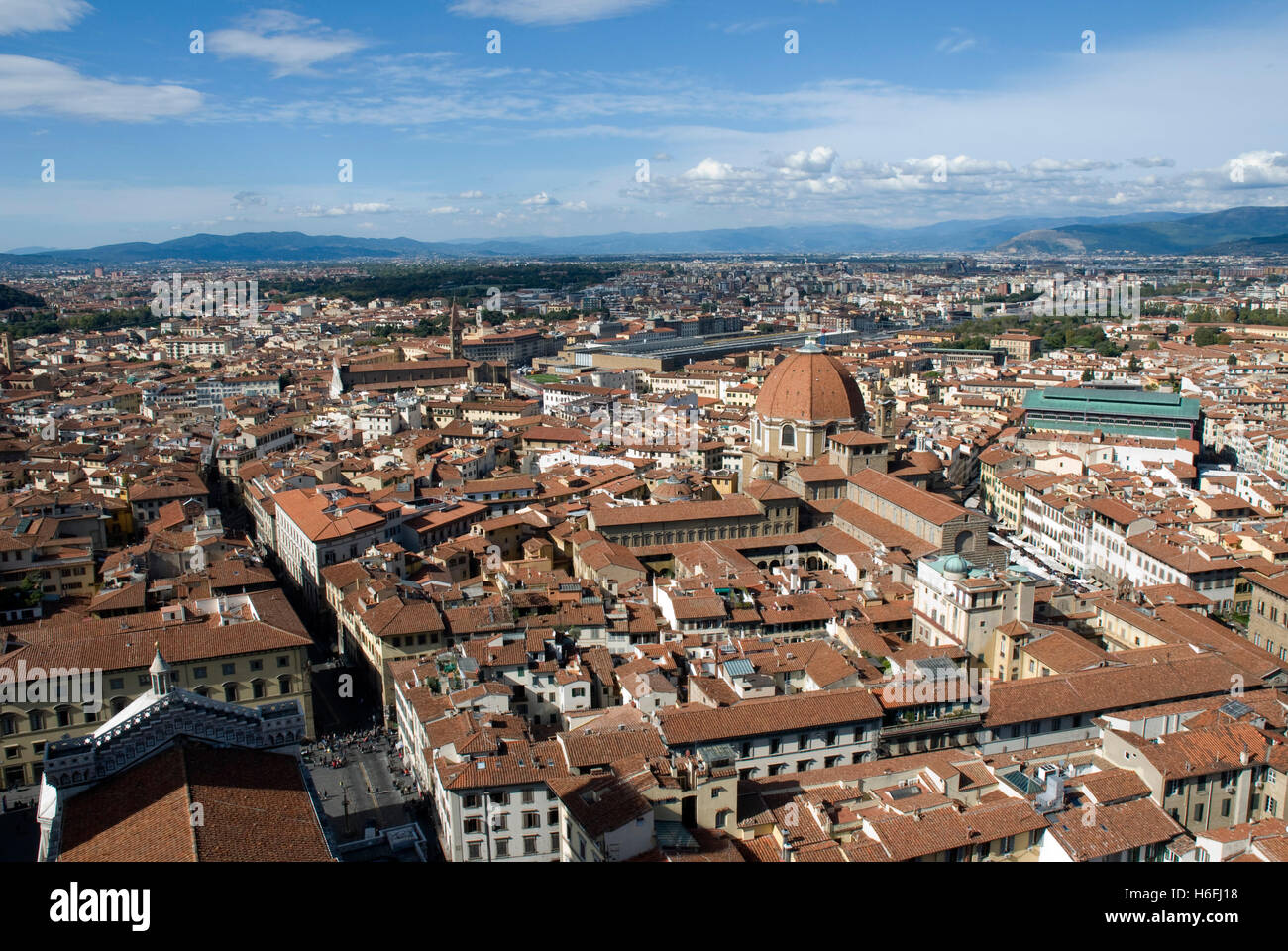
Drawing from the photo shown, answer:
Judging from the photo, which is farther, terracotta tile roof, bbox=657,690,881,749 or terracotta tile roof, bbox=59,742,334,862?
terracotta tile roof, bbox=657,690,881,749

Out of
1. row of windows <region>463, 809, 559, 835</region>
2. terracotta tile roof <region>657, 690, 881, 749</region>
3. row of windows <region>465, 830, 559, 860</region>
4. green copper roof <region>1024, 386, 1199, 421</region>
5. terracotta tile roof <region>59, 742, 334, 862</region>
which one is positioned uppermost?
green copper roof <region>1024, 386, 1199, 421</region>

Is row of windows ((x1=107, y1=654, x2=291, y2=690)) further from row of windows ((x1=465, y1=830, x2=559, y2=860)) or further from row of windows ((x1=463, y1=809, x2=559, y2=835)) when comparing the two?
row of windows ((x1=465, y1=830, x2=559, y2=860))

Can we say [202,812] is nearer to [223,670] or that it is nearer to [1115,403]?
[223,670]

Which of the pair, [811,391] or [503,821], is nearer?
[503,821]

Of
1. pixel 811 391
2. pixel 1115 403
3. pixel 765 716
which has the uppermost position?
pixel 811 391

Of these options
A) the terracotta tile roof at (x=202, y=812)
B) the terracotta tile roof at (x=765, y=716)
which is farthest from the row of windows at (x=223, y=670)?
the terracotta tile roof at (x=765, y=716)

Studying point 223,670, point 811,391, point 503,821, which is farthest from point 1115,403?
point 223,670

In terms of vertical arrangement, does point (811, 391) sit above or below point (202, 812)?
above

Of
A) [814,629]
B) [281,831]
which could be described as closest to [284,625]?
[281,831]

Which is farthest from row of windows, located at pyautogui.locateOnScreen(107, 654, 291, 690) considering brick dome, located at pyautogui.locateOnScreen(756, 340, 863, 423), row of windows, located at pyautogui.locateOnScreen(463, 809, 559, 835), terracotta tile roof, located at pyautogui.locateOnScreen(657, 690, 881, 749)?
brick dome, located at pyautogui.locateOnScreen(756, 340, 863, 423)
